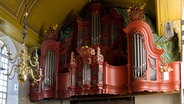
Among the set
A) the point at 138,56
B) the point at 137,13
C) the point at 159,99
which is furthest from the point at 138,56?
the point at 159,99

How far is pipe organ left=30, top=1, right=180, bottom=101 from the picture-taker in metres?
10.6

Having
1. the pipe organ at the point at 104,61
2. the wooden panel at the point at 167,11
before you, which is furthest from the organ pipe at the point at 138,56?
the wooden panel at the point at 167,11

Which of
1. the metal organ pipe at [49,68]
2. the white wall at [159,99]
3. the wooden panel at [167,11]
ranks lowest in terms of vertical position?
the white wall at [159,99]

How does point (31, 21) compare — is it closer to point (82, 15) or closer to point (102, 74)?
point (82, 15)

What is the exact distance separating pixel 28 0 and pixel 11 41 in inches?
66.5

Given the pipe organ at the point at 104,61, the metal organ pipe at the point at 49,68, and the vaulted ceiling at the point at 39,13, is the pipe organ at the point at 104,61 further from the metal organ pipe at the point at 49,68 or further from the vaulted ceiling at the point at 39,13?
the vaulted ceiling at the point at 39,13

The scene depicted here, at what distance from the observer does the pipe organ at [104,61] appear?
10617 millimetres

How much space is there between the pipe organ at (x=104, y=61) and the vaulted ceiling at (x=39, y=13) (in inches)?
23.7

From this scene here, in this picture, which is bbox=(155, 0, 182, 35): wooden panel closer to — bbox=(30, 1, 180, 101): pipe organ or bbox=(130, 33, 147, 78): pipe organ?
bbox=(30, 1, 180, 101): pipe organ

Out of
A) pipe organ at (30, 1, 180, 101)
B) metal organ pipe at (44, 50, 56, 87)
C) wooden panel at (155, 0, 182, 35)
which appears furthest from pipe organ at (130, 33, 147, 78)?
metal organ pipe at (44, 50, 56, 87)

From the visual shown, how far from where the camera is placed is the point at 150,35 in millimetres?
10961

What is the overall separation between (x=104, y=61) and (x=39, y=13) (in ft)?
10.4

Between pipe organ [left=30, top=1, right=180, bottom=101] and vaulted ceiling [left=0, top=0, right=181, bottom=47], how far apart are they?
23.7 inches

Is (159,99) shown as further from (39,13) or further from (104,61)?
(39,13)
